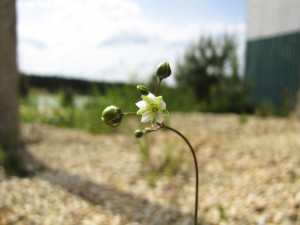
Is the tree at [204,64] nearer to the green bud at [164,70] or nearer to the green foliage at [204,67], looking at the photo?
the green foliage at [204,67]

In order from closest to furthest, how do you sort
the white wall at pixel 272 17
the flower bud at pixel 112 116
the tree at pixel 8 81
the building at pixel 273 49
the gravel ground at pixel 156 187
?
1. the flower bud at pixel 112 116
2. the gravel ground at pixel 156 187
3. the tree at pixel 8 81
4. the building at pixel 273 49
5. the white wall at pixel 272 17

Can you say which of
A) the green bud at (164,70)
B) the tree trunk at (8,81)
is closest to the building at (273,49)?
the tree trunk at (8,81)

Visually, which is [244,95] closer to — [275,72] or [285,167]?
[275,72]

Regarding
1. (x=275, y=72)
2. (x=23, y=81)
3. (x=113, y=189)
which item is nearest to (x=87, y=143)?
(x=113, y=189)

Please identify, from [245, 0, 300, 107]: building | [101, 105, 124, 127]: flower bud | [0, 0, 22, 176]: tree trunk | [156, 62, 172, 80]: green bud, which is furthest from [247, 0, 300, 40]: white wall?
[101, 105, 124, 127]: flower bud

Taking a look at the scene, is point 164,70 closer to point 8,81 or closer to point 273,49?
point 8,81
